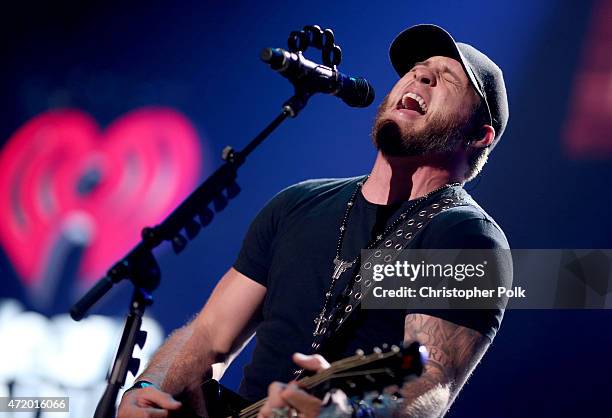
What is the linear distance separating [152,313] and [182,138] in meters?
0.87

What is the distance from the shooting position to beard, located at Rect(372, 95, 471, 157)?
227cm

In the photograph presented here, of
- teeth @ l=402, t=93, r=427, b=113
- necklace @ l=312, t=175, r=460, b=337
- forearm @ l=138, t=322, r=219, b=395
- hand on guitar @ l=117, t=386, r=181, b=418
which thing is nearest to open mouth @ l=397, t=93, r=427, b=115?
teeth @ l=402, t=93, r=427, b=113

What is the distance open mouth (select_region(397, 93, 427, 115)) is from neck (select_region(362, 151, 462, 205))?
169 mm

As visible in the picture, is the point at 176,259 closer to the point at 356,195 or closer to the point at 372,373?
the point at 356,195

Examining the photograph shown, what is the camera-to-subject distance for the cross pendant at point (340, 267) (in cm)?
212

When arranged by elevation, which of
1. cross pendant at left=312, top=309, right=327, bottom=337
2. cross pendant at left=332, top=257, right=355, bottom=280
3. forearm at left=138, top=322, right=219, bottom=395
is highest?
cross pendant at left=332, top=257, right=355, bottom=280

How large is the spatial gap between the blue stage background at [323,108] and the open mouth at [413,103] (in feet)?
1.94

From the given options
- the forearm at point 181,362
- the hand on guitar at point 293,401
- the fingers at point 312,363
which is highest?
the fingers at point 312,363

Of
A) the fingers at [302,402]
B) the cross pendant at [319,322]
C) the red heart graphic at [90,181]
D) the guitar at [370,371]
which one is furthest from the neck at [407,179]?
the red heart graphic at [90,181]

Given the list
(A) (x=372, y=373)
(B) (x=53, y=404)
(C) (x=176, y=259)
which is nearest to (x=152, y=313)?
(C) (x=176, y=259)

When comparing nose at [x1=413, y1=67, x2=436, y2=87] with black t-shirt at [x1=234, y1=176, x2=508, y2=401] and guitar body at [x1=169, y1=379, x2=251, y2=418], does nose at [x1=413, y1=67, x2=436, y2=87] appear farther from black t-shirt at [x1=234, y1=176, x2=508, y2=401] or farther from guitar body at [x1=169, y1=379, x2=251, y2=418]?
guitar body at [x1=169, y1=379, x2=251, y2=418]

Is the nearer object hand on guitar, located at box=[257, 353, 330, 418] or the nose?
hand on guitar, located at box=[257, 353, 330, 418]

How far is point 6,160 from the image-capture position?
3.70m

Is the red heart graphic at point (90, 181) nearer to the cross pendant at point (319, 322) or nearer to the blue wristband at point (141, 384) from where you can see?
the blue wristband at point (141, 384)
